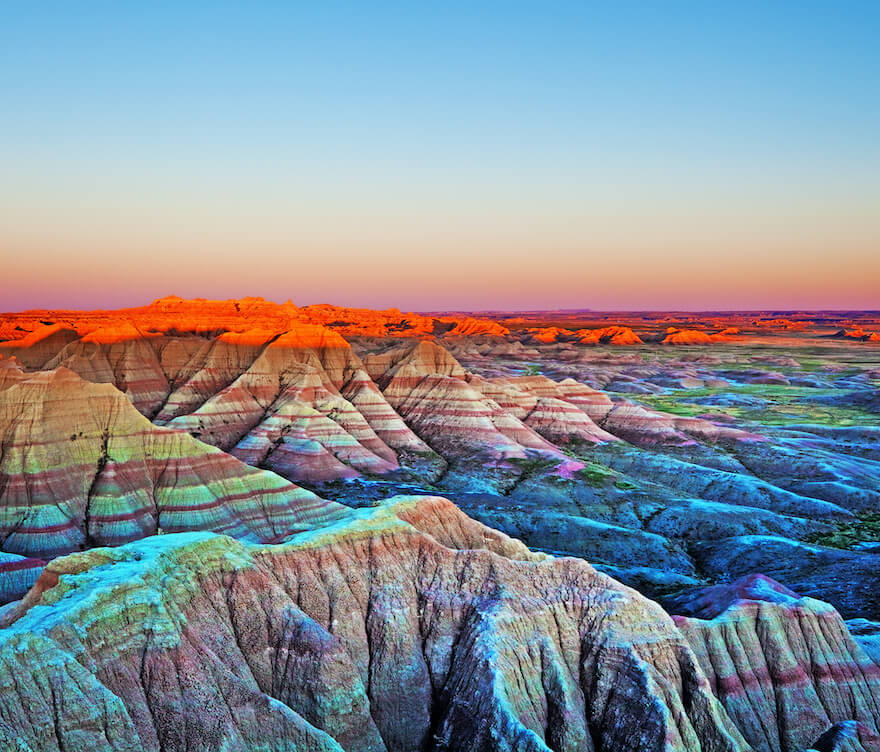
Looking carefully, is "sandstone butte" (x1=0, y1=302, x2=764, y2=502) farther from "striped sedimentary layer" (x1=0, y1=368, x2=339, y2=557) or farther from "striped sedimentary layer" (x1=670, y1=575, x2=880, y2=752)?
"striped sedimentary layer" (x1=670, y1=575, x2=880, y2=752)

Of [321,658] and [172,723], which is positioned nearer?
[172,723]

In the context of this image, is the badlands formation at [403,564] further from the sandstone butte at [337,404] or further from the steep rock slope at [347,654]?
the sandstone butte at [337,404]

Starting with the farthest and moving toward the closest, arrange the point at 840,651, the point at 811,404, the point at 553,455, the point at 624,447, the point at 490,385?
the point at 811,404, the point at 490,385, the point at 624,447, the point at 553,455, the point at 840,651

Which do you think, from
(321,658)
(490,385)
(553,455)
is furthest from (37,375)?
(490,385)

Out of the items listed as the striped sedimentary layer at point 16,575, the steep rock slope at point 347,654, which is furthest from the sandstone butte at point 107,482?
the steep rock slope at point 347,654

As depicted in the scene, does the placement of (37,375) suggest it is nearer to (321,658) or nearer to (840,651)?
(321,658)

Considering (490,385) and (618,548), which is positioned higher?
(490,385)
